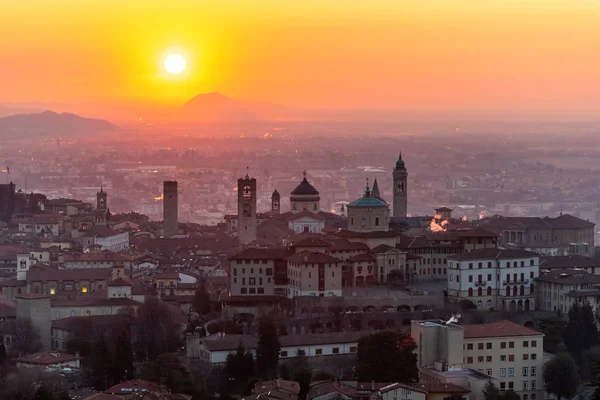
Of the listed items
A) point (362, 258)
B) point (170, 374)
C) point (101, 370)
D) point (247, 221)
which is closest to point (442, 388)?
point (170, 374)

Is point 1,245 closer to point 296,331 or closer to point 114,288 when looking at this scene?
point 114,288

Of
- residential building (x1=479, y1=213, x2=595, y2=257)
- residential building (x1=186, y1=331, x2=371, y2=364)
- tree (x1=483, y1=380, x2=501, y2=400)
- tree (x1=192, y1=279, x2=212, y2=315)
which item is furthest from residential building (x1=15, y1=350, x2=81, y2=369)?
residential building (x1=479, y1=213, x2=595, y2=257)

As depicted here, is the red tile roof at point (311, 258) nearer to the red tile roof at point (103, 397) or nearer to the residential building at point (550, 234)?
the red tile roof at point (103, 397)

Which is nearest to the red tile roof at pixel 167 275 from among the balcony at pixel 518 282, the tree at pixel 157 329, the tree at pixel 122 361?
the tree at pixel 157 329

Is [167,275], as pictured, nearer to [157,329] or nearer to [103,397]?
[157,329]

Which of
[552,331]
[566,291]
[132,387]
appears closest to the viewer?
[132,387]

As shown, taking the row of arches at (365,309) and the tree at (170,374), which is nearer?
the tree at (170,374)
